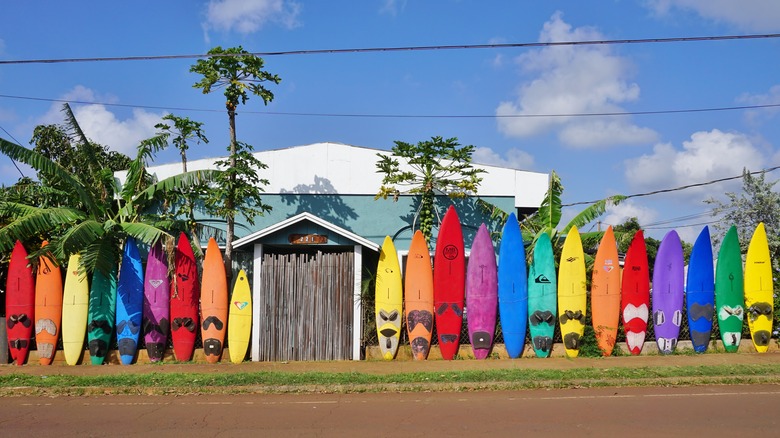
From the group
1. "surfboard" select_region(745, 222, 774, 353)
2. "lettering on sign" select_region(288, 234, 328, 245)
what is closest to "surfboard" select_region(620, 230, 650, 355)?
"surfboard" select_region(745, 222, 774, 353)

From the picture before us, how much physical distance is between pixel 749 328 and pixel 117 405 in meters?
12.1

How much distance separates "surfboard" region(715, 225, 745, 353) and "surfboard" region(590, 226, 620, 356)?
7.01ft

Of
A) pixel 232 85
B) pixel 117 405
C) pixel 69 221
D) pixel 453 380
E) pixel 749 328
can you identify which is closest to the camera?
pixel 117 405

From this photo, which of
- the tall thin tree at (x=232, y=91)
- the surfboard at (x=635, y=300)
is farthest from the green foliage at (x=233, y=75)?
the surfboard at (x=635, y=300)

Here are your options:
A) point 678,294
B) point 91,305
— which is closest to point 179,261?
point 91,305

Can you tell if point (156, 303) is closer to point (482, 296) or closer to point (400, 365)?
point (400, 365)

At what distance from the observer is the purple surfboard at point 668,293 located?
45.0ft

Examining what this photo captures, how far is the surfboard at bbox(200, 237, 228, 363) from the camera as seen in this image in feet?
43.6

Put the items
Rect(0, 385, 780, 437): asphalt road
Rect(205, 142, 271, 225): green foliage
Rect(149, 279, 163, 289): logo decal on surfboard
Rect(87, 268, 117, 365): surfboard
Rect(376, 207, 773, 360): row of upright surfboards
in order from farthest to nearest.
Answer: Rect(205, 142, 271, 225): green foliage
Rect(376, 207, 773, 360): row of upright surfboards
Rect(149, 279, 163, 289): logo decal on surfboard
Rect(87, 268, 117, 365): surfboard
Rect(0, 385, 780, 437): asphalt road

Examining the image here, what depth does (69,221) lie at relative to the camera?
13086 millimetres

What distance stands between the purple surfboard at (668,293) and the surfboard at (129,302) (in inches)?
401

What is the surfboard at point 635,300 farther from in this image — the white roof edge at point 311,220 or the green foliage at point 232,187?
the green foliage at point 232,187

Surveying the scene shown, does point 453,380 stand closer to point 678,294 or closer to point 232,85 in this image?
point 678,294

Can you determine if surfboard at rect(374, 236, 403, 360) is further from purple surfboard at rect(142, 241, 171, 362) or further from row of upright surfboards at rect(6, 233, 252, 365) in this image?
purple surfboard at rect(142, 241, 171, 362)
